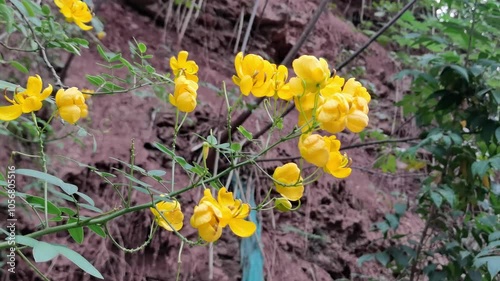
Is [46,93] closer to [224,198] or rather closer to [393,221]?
[224,198]

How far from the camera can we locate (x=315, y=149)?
53 centimetres

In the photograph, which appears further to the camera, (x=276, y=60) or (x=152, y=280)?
(x=276, y=60)

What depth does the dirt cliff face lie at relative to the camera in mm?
1506

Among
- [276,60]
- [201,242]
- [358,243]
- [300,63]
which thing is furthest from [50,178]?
[276,60]

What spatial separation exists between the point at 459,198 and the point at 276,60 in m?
1.44

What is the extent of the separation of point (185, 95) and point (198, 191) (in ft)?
3.84

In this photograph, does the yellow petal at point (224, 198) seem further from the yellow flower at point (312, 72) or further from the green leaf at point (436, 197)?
the green leaf at point (436, 197)

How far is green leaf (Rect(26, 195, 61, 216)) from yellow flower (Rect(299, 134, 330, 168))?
30cm

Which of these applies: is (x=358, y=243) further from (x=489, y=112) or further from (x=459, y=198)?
(x=489, y=112)

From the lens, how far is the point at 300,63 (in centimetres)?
56

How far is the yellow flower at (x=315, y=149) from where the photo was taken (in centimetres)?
53

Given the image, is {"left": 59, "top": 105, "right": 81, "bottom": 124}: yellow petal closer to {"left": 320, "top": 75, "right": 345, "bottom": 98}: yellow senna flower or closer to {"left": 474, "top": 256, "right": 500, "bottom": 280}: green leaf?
{"left": 320, "top": 75, "right": 345, "bottom": 98}: yellow senna flower

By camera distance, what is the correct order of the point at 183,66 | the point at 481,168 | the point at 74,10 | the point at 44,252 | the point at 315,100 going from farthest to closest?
1. the point at 481,168
2. the point at 74,10
3. the point at 183,66
4. the point at 315,100
5. the point at 44,252

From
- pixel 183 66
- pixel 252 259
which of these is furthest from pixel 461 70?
pixel 183 66
